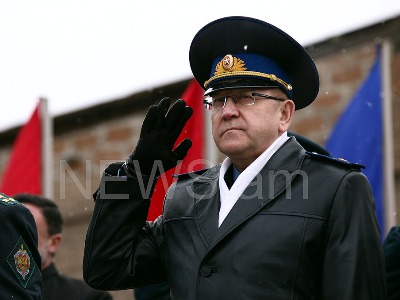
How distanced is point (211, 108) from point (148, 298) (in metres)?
1.93

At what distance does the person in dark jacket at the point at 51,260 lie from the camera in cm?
520

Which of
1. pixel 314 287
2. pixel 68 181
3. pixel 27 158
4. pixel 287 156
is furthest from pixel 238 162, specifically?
pixel 68 181

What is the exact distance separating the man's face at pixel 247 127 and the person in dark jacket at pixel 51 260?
6.63 feet

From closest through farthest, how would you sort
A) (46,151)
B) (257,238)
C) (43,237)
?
(257,238), (43,237), (46,151)

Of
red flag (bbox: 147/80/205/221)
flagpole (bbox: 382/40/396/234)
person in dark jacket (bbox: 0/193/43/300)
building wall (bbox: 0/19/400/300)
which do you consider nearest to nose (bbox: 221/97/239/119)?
person in dark jacket (bbox: 0/193/43/300)

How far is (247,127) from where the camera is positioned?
3.30 metres

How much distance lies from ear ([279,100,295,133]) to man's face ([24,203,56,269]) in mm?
2356

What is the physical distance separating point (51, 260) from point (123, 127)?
10.2ft

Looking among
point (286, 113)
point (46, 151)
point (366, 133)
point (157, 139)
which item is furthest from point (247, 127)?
point (46, 151)

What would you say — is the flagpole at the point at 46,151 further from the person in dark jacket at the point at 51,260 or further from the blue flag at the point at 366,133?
the blue flag at the point at 366,133

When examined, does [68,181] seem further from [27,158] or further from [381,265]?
[381,265]

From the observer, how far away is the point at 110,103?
8492mm

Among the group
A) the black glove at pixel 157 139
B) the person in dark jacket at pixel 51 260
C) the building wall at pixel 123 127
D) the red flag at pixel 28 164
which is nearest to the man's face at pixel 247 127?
the black glove at pixel 157 139

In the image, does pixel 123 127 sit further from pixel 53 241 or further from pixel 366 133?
pixel 53 241
